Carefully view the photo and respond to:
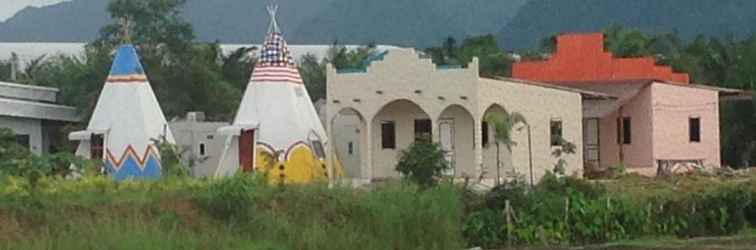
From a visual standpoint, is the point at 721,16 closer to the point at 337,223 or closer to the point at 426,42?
the point at 426,42

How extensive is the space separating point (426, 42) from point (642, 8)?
25.5m

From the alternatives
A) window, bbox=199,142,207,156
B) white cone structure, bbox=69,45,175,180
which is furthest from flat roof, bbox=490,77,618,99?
white cone structure, bbox=69,45,175,180

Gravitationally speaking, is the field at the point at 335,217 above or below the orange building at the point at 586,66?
below

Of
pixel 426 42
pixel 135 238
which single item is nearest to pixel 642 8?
pixel 426 42

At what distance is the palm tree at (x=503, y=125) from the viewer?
32.3 meters

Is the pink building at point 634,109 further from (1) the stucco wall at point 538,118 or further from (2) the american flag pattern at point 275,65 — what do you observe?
(2) the american flag pattern at point 275,65

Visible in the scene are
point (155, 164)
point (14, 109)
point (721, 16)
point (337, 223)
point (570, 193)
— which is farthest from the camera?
point (721, 16)

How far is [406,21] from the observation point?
403 ft

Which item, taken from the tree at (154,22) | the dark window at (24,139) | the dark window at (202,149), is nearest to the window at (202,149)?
the dark window at (202,149)

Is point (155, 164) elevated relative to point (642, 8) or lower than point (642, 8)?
lower

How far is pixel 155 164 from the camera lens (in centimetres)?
3400

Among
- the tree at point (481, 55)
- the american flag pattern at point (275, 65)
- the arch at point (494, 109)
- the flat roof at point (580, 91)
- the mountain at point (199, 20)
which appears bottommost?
the arch at point (494, 109)

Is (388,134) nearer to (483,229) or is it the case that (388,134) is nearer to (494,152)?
(494,152)

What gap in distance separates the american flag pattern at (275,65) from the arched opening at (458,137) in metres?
3.63
